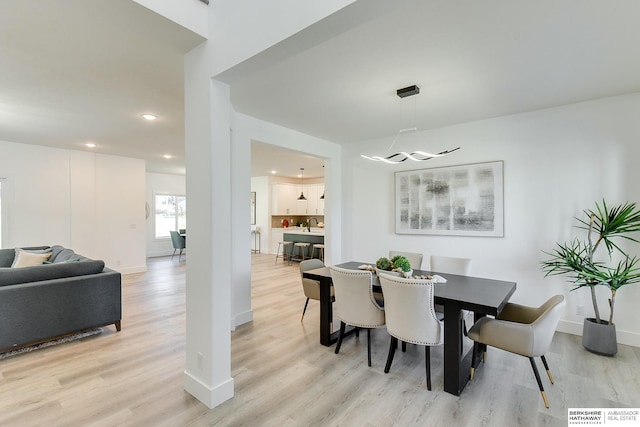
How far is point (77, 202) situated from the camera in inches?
236

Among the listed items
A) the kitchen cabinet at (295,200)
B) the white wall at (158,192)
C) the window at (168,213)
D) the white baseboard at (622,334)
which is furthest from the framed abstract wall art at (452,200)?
the window at (168,213)

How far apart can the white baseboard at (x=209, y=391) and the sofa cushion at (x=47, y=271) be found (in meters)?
2.12

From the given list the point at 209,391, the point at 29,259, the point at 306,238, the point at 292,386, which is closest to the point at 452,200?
the point at 292,386

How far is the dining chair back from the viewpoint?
137 inches

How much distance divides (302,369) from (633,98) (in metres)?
4.41

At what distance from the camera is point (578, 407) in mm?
2125

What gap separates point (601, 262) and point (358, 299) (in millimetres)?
2869

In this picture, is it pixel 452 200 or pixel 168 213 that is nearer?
pixel 452 200

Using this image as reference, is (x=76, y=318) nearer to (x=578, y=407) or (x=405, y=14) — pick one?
(x=405, y=14)

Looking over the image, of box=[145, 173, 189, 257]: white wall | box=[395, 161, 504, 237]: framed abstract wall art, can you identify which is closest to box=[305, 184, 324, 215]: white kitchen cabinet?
box=[145, 173, 189, 257]: white wall

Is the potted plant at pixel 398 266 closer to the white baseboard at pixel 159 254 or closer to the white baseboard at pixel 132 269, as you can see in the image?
the white baseboard at pixel 132 269

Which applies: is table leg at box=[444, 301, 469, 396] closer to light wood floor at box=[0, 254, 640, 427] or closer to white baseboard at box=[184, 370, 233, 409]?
light wood floor at box=[0, 254, 640, 427]

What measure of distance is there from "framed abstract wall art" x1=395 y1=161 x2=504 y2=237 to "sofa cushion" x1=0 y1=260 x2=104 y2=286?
4181 millimetres

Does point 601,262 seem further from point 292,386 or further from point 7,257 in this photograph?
point 7,257
